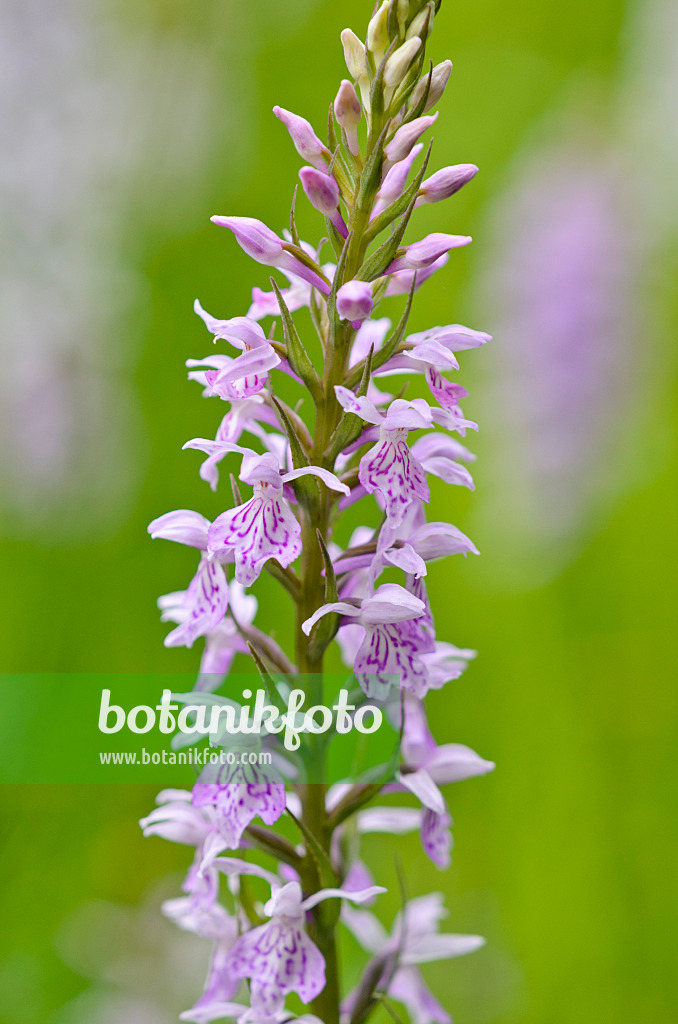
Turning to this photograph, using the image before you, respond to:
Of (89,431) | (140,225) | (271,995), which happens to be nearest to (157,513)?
(89,431)

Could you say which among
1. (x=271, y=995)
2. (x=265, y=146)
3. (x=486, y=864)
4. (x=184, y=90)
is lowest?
(x=271, y=995)

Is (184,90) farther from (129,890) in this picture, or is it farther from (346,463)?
(129,890)

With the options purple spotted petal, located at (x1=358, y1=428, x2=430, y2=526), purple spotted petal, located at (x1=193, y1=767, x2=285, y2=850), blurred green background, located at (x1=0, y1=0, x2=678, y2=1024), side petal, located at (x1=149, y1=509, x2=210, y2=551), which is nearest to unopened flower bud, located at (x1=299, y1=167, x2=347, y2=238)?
purple spotted petal, located at (x1=358, y1=428, x2=430, y2=526)

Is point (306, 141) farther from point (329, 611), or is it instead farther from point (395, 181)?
point (329, 611)

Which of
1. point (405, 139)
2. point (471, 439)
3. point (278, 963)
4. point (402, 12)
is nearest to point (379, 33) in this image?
point (402, 12)

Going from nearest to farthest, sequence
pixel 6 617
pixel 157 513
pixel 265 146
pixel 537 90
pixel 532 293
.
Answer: pixel 6 617, pixel 157 513, pixel 532 293, pixel 265 146, pixel 537 90

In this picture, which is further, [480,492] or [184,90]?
[480,492]
